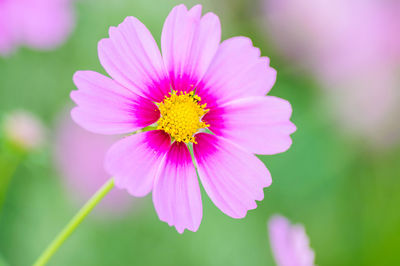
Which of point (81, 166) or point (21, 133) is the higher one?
point (21, 133)

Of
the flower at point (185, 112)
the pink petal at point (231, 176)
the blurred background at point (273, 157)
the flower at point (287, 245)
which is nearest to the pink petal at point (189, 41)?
the flower at point (185, 112)

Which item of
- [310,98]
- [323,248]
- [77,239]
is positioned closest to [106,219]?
[77,239]

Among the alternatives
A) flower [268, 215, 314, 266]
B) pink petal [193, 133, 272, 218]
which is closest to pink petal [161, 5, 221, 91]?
pink petal [193, 133, 272, 218]

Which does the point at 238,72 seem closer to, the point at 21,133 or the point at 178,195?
the point at 178,195

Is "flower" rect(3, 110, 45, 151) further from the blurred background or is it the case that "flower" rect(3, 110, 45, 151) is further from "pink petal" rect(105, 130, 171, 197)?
"pink petal" rect(105, 130, 171, 197)

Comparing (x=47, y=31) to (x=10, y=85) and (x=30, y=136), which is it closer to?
(x=30, y=136)

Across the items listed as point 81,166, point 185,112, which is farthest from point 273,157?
point 185,112

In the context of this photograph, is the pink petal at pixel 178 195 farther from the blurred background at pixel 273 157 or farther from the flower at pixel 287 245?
the blurred background at pixel 273 157

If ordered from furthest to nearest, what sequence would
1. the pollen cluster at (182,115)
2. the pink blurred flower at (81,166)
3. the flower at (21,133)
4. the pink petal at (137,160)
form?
the pink blurred flower at (81,166)
the flower at (21,133)
the pollen cluster at (182,115)
the pink petal at (137,160)
